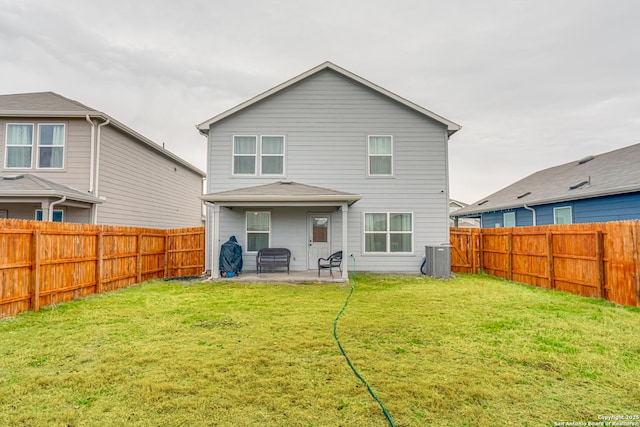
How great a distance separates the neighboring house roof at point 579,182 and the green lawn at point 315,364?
6171 millimetres

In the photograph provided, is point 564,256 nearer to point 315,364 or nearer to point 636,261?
point 636,261

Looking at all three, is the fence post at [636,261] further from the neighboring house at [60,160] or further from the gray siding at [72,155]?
the gray siding at [72,155]

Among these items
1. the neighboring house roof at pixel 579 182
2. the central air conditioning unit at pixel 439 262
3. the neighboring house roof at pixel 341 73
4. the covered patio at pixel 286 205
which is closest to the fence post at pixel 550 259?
the central air conditioning unit at pixel 439 262

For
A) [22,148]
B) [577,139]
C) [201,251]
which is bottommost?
[201,251]

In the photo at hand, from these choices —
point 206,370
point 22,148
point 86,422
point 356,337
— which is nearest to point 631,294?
point 356,337

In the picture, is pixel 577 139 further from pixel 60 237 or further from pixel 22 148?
pixel 22 148

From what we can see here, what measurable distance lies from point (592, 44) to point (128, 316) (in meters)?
18.3

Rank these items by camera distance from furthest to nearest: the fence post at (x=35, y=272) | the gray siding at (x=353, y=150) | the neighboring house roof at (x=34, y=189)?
the gray siding at (x=353, y=150)
the neighboring house roof at (x=34, y=189)
the fence post at (x=35, y=272)

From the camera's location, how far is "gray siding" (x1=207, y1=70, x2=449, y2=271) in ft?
41.7

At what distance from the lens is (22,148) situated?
38.6 ft

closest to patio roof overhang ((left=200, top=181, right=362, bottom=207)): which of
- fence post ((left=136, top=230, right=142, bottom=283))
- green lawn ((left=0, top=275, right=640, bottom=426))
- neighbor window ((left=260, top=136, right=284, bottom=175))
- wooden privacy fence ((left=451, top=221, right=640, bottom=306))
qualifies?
neighbor window ((left=260, top=136, right=284, bottom=175))

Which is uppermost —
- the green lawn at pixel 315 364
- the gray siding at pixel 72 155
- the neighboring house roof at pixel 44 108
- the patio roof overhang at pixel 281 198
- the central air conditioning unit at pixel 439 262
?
the neighboring house roof at pixel 44 108

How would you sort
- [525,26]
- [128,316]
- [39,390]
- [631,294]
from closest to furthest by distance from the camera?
[39,390] < [128,316] < [631,294] < [525,26]

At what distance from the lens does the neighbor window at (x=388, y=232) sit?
1270 cm
